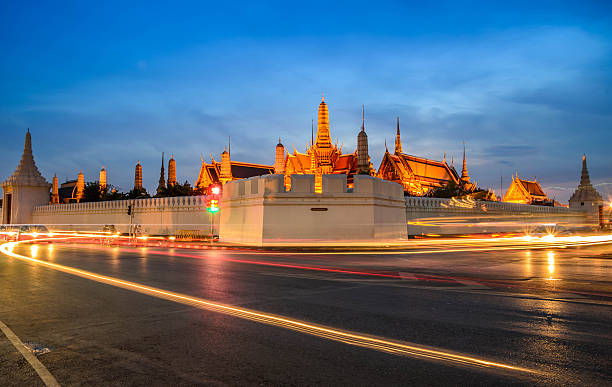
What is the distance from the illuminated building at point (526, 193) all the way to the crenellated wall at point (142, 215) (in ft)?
270

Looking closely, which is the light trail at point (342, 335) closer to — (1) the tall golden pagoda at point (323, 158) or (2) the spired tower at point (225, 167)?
(1) the tall golden pagoda at point (323, 158)

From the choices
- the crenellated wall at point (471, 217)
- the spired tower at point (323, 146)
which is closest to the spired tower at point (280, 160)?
the spired tower at point (323, 146)

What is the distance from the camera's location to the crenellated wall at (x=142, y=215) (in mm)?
39406

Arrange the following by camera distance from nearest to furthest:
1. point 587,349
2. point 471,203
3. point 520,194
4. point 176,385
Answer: point 176,385 → point 587,349 → point 471,203 → point 520,194

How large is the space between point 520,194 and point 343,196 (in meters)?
89.2

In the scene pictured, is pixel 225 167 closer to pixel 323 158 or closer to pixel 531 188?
pixel 323 158

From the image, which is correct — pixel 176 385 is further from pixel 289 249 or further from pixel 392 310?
pixel 289 249

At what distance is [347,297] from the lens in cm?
817

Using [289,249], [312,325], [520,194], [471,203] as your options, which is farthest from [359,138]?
[312,325]

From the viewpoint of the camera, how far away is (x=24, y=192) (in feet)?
222

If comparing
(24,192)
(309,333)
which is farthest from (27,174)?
(309,333)

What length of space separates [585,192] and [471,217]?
159 feet

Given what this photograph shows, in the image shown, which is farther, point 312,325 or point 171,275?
point 171,275

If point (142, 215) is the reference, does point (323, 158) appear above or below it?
above
